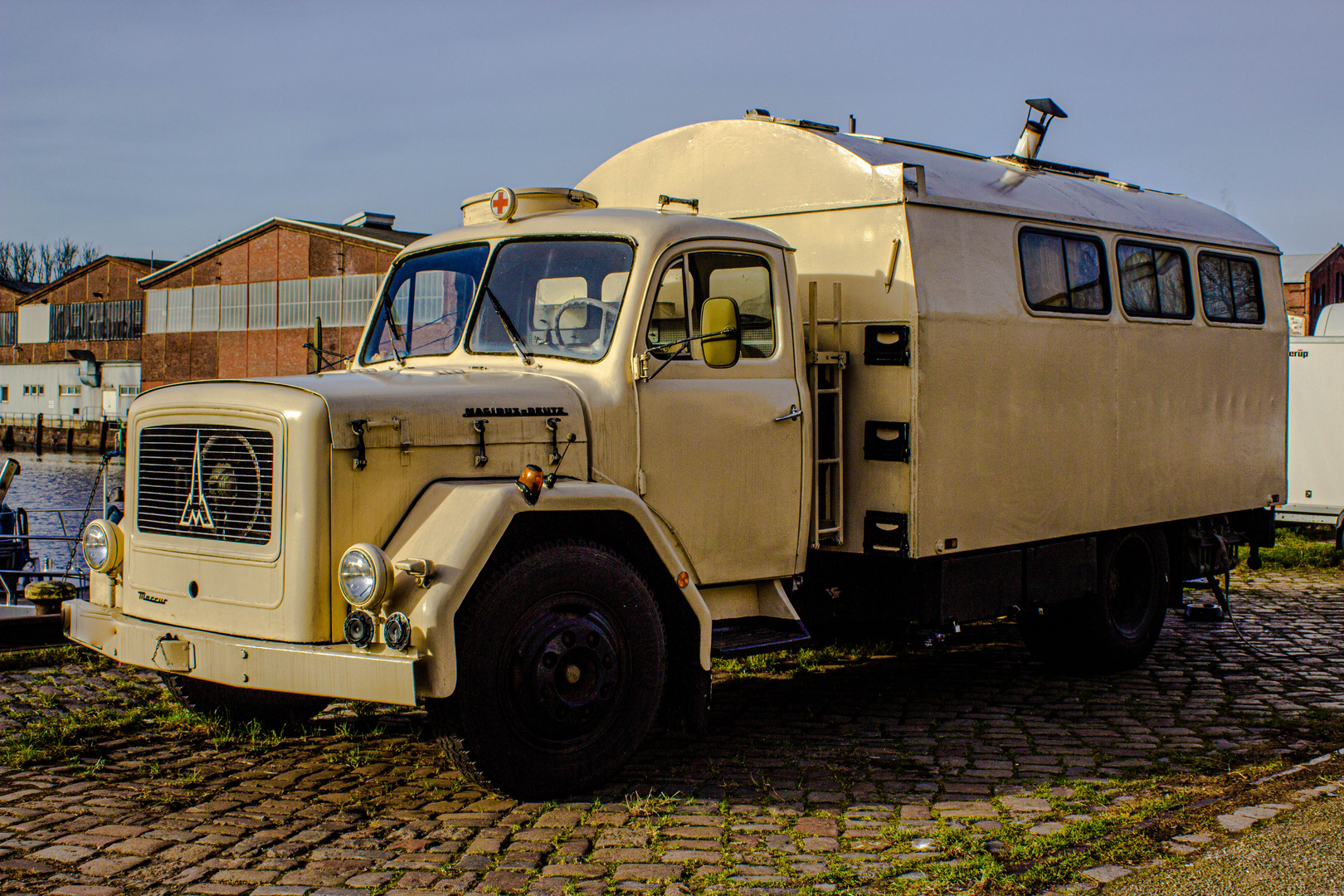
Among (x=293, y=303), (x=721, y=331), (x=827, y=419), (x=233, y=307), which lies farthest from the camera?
(x=233, y=307)

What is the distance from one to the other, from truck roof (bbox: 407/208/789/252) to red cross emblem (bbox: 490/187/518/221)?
0.13ft

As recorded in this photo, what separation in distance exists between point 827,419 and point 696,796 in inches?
92.5

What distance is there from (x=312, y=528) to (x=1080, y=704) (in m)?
5.08

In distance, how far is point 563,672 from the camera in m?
5.31

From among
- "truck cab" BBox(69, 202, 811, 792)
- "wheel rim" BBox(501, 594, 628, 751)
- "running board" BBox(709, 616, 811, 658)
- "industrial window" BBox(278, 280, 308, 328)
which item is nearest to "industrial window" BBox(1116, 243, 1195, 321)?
"truck cab" BBox(69, 202, 811, 792)

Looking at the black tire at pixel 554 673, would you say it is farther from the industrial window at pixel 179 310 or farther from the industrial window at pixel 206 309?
the industrial window at pixel 179 310

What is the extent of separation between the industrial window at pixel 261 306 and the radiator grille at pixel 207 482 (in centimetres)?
5192

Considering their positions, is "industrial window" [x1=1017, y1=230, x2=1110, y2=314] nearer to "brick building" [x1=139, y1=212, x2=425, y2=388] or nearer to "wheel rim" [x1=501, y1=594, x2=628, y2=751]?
"wheel rim" [x1=501, y1=594, x2=628, y2=751]

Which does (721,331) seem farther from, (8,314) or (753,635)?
(8,314)

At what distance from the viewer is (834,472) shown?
695 cm

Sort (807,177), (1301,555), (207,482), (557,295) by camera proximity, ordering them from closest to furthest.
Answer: (207,482) → (557,295) → (807,177) → (1301,555)

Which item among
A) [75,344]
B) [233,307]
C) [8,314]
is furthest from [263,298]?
[8,314]

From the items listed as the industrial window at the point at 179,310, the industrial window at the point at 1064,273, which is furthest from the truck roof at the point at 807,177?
the industrial window at the point at 179,310

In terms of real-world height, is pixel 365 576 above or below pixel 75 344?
below
